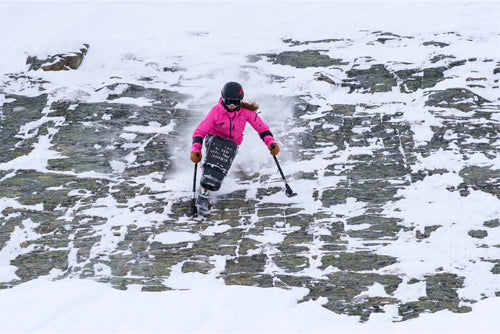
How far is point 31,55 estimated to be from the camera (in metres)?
12.1

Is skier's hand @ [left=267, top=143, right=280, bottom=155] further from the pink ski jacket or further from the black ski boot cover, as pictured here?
the black ski boot cover

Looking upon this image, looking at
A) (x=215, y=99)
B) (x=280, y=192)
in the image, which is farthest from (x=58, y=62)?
(x=280, y=192)

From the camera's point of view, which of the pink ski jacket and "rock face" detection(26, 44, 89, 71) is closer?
the pink ski jacket

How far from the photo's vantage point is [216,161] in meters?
7.34

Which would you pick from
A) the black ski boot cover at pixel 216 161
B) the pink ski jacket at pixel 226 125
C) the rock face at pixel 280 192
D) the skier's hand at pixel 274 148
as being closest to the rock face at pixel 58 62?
the rock face at pixel 280 192

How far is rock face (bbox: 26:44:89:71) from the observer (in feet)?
38.4

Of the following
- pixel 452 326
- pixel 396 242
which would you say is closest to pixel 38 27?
pixel 396 242

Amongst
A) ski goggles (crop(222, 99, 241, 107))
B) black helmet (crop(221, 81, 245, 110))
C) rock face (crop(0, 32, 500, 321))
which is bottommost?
rock face (crop(0, 32, 500, 321))

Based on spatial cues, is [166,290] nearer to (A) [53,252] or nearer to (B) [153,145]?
(A) [53,252]

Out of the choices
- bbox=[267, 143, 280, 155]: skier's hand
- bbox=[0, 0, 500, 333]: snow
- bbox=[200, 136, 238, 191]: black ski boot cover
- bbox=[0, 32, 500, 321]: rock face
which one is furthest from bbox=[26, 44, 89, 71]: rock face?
bbox=[267, 143, 280, 155]: skier's hand

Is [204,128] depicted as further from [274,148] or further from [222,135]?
[274,148]

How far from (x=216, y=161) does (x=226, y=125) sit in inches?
27.5

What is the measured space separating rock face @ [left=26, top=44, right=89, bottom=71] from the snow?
0.76ft

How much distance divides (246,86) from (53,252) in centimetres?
659
